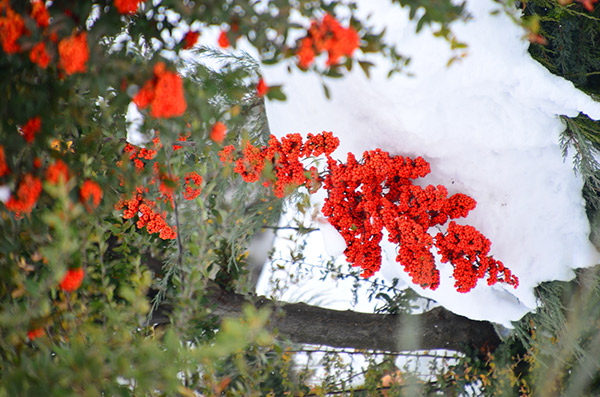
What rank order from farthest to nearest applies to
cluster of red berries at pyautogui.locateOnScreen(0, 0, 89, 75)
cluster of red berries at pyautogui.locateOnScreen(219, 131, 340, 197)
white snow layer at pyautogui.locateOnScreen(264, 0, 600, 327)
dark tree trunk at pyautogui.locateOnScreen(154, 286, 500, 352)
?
dark tree trunk at pyautogui.locateOnScreen(154, 286, 500, 352) < cluster of red berries at pyautogui.locateOnScreen(219, 131, 340, 197) < white snow layer at pyautogui.locateOnScreen(264, 0, 600, 327) < cluster of red berries at pyautogui.locateOnScreen(0, 0, 89, 75)

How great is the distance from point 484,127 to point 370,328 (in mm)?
1176

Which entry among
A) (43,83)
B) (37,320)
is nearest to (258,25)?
(43,83)

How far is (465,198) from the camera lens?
65.4 inches

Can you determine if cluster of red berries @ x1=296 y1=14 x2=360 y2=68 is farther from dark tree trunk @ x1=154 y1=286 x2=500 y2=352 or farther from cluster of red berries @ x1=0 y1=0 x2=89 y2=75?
dark tree trunk @ x1=154 y1=286 x2=500 y2=352

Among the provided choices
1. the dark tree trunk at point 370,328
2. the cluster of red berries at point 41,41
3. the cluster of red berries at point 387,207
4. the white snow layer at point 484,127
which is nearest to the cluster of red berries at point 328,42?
the cluster of red berries at point 41,41

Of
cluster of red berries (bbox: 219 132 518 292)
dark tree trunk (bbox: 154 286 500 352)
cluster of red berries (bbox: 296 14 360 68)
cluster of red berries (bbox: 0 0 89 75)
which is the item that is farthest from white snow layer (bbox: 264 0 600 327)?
cluster of red berries (bbox: 0 0 89 75)

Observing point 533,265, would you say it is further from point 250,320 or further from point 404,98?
point 250,320

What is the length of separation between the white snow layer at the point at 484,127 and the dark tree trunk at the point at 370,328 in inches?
18.3

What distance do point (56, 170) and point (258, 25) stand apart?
305mm

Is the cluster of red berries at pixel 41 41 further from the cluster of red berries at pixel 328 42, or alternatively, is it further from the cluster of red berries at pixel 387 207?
the cluster of red berries at pixel 387 207

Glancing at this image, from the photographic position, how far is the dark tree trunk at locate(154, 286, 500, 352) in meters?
2.23

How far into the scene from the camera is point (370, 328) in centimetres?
236

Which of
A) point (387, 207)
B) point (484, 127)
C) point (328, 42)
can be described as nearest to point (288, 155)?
point (387, 207)

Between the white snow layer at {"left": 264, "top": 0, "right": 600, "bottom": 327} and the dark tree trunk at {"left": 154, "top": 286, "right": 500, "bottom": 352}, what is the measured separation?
0.47 m
